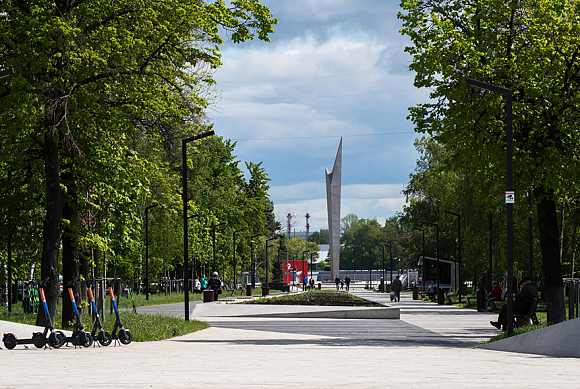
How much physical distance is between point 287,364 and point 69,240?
11169 millimetres

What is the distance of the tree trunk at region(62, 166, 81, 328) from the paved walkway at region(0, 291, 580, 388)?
3934 millimetres

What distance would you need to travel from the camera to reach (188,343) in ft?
51.6

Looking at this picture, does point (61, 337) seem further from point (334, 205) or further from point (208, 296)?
point (334, 205)

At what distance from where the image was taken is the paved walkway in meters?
8.29

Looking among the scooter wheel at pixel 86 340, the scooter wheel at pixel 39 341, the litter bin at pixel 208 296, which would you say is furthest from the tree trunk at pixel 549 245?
the litter bin at pixel 208 296

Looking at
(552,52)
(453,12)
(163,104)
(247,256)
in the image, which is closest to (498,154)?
(552,52)

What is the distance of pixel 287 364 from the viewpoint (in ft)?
35.5

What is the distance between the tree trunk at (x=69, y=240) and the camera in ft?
62.2

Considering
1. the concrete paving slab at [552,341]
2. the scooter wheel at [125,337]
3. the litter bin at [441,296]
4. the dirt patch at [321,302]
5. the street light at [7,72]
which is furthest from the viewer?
the litter bin at [441,296]

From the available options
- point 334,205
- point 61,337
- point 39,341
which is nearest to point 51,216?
point 61,337

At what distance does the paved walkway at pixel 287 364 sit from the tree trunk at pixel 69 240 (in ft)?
12.9

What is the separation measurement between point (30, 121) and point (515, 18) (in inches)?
527

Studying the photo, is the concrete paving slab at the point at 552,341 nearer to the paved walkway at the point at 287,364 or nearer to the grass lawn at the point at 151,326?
the paved walkway at the point at 287,364

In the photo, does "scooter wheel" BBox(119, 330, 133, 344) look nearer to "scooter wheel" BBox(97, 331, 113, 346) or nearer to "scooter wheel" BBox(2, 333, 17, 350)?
"scooter wheel" BBox(97, 331, 113, 346)
